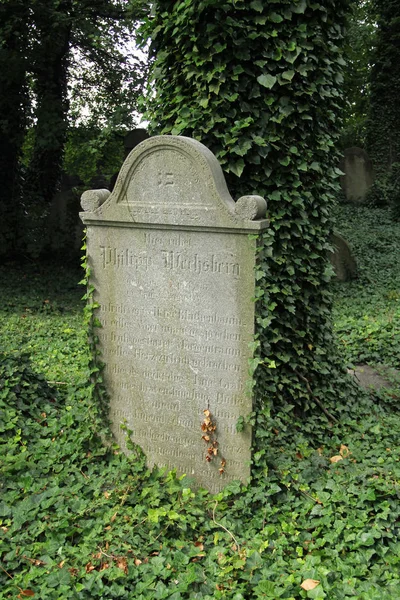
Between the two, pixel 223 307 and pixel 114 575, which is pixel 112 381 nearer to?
pixel 223 307

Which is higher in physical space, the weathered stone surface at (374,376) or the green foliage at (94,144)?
the green foliage at (94,144)

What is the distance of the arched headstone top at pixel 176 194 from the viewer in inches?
147

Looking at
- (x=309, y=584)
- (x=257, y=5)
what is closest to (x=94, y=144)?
(x=257, y=5)

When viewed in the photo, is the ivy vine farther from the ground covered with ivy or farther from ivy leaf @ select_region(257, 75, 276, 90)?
the ground covered with ivy

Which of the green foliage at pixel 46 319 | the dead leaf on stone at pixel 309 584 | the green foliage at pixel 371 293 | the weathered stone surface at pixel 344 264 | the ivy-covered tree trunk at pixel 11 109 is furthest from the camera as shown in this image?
the weathered stone surface at pixel 344 264

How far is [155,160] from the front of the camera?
3.95 meters

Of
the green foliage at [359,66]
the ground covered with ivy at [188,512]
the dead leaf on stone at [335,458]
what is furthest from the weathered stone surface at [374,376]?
the green foliage at [359,66]

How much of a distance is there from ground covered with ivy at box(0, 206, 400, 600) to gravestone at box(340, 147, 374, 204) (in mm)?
11870

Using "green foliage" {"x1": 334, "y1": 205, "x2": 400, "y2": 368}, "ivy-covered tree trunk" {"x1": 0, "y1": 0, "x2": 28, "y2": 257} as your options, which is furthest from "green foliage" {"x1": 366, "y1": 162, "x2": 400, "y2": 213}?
"ivy-covered tree trunk" {"x1": 0, "y1": 0, "x2": 28, "y2": 257}

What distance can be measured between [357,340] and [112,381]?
11.9 ft

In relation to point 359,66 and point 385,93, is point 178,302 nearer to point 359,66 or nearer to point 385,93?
point 385,93

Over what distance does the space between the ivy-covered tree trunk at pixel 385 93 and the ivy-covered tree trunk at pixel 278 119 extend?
12.1m

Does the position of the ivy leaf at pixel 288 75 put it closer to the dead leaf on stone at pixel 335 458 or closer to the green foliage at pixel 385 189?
the dead leaf on stone at pixel 335 458

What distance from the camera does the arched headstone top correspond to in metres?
3.72
